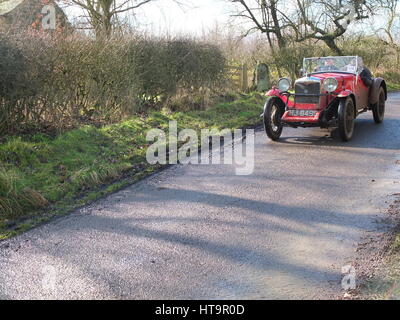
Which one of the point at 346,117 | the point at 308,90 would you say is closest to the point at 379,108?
the point at 346,117

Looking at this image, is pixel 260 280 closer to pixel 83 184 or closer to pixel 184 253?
pixel 184 253

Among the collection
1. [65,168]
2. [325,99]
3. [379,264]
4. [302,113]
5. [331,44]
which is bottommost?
[379,264]

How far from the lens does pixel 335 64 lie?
35.5 feet

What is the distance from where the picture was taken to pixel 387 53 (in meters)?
25.7

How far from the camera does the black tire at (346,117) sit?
29.0 ft

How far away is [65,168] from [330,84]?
5623 millimetres

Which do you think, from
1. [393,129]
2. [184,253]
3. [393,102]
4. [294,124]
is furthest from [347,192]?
[393,102]

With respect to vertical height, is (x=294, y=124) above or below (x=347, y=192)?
above

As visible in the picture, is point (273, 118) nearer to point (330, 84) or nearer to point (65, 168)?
point (330, 84)

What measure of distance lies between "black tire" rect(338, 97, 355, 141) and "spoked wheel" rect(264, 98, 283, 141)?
1.36m

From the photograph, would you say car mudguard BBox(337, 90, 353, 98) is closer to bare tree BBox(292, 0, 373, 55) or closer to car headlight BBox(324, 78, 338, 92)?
car headlight BBox(324, 78, 338, 92)

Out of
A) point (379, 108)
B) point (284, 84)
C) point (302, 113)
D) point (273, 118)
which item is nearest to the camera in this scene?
point (302, 113)

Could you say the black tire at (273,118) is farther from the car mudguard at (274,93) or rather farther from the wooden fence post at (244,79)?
the wooden fence post at (244,79)

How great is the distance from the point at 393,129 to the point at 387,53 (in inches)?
677
